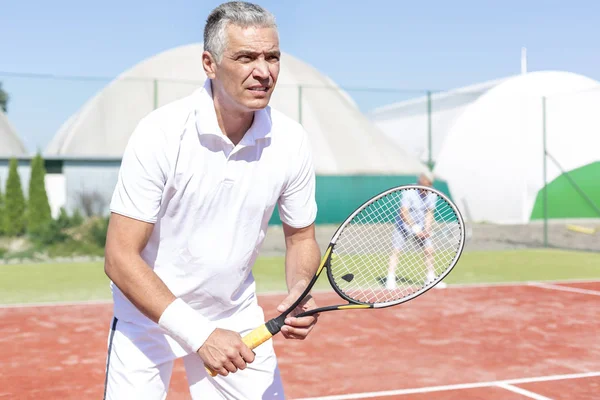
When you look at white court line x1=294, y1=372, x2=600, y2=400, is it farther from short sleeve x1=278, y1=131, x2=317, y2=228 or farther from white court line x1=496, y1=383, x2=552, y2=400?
short sleeve x1=278, y1=131, x2=317, y2=228

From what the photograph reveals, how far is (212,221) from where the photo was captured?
229 centimetres

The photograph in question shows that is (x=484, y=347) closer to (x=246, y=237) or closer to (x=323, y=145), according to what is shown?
(x=246, y=237)

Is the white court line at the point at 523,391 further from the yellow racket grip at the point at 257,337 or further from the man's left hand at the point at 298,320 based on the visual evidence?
the yellow racket grip at the point at 257,337

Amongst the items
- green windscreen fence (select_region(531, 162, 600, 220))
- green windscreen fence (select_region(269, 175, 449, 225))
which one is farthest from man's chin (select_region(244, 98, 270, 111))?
green windscreen fence (select_region(531, 162, 600, 220))

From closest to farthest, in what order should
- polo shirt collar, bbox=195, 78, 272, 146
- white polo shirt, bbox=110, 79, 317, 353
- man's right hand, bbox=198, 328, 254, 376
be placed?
man's right hand, bbox=198, 328, 254, 376
white polo shirt, bbox=110, 79, 317, 353
polo shirt collar, bbox=195, 78, 272, 146

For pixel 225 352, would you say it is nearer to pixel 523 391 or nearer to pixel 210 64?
pixel 210 64

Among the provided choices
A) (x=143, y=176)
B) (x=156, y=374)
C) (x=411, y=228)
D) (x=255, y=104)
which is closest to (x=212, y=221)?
(x=143, y=176)

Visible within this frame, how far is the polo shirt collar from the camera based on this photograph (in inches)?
88.3

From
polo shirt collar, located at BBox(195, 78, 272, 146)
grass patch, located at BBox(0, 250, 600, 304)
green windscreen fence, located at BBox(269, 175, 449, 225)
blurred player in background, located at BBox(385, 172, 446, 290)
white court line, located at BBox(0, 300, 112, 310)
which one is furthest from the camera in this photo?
green windscreen fence, located at BBox(269, 175, 449, 225)

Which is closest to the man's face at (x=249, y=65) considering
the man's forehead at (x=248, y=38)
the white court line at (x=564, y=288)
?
the man's forehead at (x=248, y=38)

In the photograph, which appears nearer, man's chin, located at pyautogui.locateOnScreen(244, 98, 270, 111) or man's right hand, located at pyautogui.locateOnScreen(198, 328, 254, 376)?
man's right hand, located at pyautogui.locateOnScreen(198, 328, 254, 376)

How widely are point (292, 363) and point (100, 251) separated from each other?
7945 mm

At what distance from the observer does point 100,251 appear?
40.3ft

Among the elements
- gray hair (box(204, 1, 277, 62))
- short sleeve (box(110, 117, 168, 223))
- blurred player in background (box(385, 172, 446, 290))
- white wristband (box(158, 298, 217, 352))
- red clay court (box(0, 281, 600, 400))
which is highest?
gray hair (box(204, 1, 277, 62))
